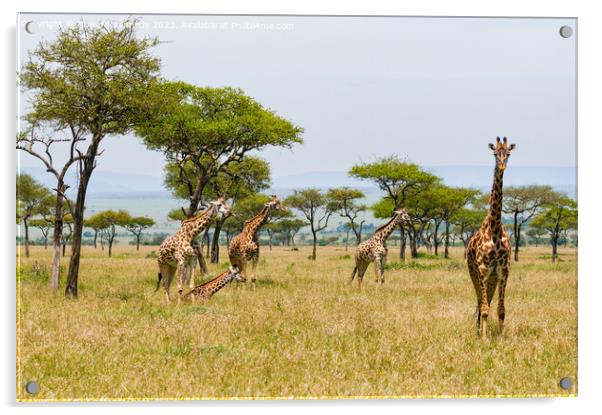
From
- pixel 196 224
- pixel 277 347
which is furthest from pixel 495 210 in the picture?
pixel 196 224

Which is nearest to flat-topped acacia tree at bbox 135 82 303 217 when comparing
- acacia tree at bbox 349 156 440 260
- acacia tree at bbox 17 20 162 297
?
A: acacia tree at bbox 17 20 162 297

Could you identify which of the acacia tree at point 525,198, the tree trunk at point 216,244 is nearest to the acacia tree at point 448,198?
the acacia tree at point 525,198

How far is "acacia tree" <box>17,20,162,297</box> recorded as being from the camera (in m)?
10.8

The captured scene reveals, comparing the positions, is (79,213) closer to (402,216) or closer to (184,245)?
(184,245)

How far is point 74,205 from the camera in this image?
12562mm

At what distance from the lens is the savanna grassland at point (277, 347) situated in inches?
342

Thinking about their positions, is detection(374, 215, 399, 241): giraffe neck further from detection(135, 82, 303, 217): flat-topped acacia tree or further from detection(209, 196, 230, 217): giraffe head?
detection(209, 196, 230, 217): giraffe head

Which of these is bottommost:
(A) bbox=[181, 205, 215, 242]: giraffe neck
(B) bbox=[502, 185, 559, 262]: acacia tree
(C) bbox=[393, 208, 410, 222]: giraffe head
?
(A) bbox=[181, 205, 215, 242]: giraffe neck

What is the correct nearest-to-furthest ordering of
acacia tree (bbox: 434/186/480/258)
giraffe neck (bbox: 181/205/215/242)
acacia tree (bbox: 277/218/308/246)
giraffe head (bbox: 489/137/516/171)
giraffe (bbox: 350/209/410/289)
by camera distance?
giraffe head (bbox: 489/137/516/171)
giraffe neck (bbox: 181/205/215/242)
giraffe (bbox: 350/209/410/289)
acacia tree (bbox: 434/186/480/258)
acacia tree (bbox: 277/218/308/246)

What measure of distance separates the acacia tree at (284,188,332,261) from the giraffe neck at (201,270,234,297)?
23507 mm

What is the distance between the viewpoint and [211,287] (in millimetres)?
13828

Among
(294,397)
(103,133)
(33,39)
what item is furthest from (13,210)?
(294,397)
